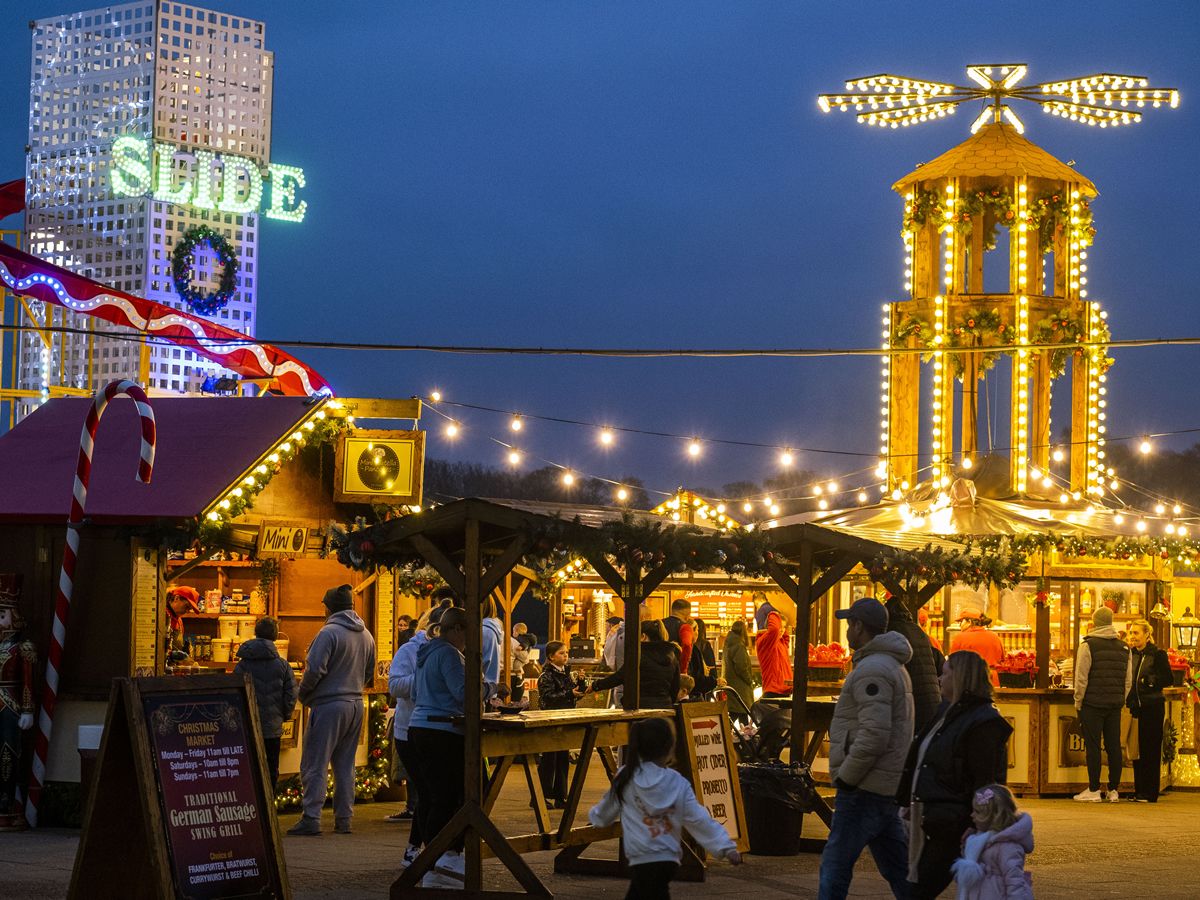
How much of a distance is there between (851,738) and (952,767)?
81cm

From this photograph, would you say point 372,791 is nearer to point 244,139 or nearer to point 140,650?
point 140,650

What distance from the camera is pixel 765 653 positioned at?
18.2m

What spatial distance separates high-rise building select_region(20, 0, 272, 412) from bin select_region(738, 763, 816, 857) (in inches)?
1351

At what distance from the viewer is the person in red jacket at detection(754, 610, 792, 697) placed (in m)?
18.1

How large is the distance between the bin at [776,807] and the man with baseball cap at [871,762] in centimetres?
353

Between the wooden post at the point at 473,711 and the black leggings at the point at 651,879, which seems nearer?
the black leggings at the point at 651,879

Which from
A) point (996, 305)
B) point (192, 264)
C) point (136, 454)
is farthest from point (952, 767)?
point (192, 264)

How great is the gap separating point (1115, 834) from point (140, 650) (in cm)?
775

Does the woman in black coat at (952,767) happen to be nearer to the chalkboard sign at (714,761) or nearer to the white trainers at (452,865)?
the white trainers at (452,865)

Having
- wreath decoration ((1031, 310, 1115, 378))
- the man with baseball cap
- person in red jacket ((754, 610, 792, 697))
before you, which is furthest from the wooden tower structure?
the man with baseball cap

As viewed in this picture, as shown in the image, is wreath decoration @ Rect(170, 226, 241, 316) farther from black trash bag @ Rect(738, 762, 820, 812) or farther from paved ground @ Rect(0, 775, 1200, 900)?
black trash bag @ Rect(738, 762, 820, 812)

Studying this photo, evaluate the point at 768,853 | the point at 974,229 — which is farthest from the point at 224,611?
the point at 974,229

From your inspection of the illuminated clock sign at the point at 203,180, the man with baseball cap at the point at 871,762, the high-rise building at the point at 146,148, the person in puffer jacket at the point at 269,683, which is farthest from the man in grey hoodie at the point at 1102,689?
the illuminated clock sign at the point at 203,180

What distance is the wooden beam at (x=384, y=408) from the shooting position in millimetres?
16188
